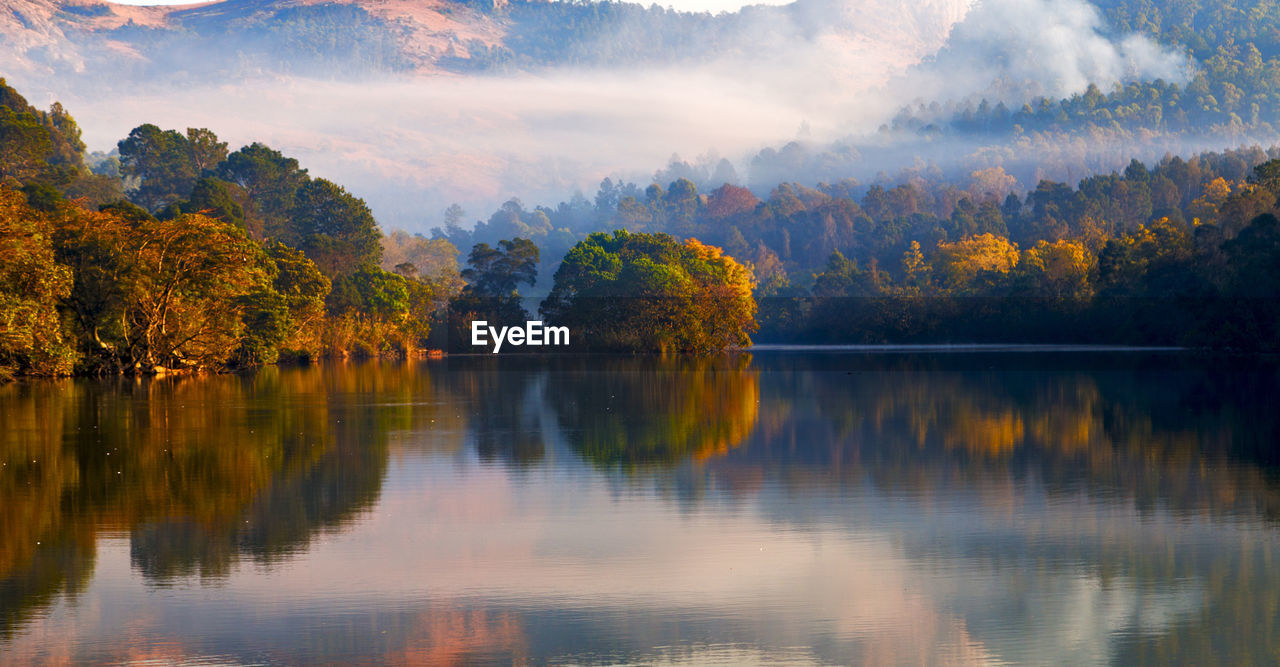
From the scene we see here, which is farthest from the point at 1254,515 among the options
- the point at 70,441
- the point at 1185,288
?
the point at 1185,288

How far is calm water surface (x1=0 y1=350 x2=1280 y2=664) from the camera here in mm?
7930

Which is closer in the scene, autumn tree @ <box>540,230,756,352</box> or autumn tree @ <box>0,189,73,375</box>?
autumn tree @ <box>0,189,73,375</box>

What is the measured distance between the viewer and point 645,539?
11242 mm

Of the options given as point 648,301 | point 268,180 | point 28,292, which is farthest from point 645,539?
point 268,180

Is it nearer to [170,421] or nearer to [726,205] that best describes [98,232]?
[170,421]

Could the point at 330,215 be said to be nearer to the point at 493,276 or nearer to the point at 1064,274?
the point at 493,276

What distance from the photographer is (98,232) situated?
41.8 metres

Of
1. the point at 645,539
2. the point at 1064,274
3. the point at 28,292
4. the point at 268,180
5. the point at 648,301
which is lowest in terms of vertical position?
the point at 645,539

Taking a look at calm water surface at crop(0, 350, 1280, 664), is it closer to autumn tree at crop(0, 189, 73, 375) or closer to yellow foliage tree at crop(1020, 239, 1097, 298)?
autumn tree at crop(0, 189, 73, 375)

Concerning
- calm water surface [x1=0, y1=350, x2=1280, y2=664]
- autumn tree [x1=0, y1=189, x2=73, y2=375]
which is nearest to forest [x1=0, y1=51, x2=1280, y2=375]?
autumn tree [x1=0, y1=189, x2=73, y2=375]

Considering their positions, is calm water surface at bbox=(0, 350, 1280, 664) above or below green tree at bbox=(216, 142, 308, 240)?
below

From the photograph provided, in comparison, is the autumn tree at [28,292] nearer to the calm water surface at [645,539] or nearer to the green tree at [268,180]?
the calm water surface at [645,539]

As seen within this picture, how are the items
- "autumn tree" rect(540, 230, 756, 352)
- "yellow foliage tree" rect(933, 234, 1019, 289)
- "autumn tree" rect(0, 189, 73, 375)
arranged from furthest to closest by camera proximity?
"yellow foliage tree" rect(933, 234, 1019, 289) → "autumn tree" rect(540, 230, 756, 352) → "autumn tree" rect(0, 189, 73, 375)

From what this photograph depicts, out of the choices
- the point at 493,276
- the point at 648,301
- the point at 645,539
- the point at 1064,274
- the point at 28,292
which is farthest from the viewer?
the point at 493,276
